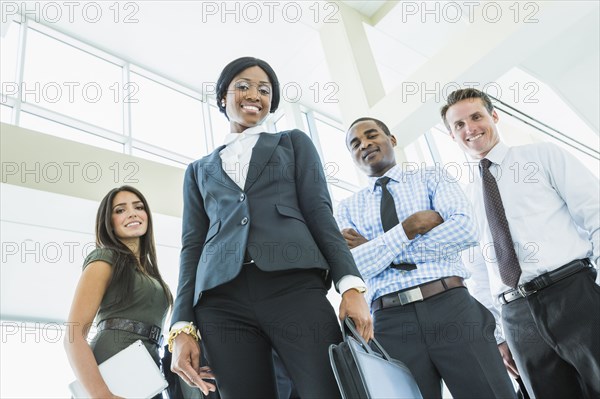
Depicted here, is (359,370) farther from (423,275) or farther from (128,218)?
(128,218)

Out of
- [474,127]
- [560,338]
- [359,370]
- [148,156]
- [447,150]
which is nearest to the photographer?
Answer: [359,370]

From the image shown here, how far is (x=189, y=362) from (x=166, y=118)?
614 centimetres

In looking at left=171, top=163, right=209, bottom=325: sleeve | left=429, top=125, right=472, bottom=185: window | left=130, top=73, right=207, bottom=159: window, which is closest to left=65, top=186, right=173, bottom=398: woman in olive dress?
left=171, top=163, right=209, bottom=325: sleeve

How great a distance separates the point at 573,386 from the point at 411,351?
636 millimetres

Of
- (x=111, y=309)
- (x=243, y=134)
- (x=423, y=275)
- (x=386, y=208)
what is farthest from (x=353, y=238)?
(x=111, y=309)

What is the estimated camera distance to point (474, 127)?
2.24 metres

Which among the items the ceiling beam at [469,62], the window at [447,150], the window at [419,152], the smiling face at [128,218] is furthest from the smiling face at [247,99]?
the window at [447,150]

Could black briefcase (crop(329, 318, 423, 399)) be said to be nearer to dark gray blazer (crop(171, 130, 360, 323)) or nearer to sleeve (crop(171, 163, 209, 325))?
dark gray blazer (crop(171, 130, 360, 323))

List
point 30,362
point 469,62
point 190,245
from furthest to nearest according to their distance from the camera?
point 30,362, point 469,62, point 190,245

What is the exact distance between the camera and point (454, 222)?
1.76 meters

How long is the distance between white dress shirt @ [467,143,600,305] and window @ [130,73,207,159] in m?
5.04

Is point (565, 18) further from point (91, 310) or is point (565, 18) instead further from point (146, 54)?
point (146, 54)

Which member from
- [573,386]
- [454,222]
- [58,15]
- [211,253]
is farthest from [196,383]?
[58,15]

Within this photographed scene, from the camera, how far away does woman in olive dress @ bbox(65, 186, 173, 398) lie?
1789mm
